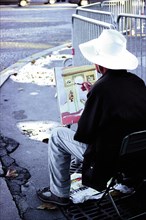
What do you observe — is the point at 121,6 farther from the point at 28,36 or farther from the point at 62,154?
the point at 62,154

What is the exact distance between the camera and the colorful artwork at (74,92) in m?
3.81

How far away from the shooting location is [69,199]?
3629 millimetres

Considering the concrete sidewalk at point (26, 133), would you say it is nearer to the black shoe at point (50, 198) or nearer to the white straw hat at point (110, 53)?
the black shoe at point (50, 198)

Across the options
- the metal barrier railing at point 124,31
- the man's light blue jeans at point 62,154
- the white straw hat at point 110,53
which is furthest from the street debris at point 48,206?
the metal barrier railing at point 124,31

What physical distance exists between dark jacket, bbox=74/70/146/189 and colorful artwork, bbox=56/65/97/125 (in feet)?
2.60

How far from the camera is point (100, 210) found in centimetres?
354

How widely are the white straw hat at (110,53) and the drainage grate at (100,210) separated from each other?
1.21 m

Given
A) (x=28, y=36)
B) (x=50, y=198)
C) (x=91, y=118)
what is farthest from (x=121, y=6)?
(x=91, y=118)

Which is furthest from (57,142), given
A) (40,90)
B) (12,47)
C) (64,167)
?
(12,47)

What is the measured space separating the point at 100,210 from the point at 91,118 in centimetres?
98

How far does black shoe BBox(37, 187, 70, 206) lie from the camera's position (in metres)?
3.59

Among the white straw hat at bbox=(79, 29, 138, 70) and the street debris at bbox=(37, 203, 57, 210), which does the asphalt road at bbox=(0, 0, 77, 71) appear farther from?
the white straw hat at bbox=(79, 29, 138, 70)

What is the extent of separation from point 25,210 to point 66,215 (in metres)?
0.36

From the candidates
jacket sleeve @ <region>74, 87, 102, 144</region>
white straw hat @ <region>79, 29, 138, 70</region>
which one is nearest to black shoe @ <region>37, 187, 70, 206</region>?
jacket sleeve @ <region>74, 87, 102, 144</region>
